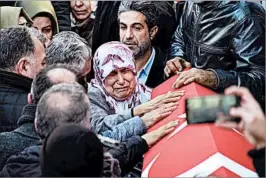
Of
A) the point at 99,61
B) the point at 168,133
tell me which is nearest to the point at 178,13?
the point at 99,61

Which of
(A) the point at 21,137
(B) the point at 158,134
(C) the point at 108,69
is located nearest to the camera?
(A) the point at 21,137

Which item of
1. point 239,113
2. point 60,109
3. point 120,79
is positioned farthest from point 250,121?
point 120,79

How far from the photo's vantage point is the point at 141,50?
3.30m

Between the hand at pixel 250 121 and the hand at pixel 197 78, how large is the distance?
31.3 inches

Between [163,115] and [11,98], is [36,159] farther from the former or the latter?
[163,115]

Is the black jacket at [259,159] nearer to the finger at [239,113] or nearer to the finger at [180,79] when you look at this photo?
the finger at [239,113]

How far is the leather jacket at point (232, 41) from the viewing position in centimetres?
300

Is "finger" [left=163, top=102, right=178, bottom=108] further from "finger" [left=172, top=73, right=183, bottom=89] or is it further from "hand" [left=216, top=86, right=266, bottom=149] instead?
"hand" [left=216, top=86, right=266, bottom=149]

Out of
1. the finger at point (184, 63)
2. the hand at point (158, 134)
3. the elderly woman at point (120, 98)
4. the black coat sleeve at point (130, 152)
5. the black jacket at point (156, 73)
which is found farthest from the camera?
the black jacket at point (156, 73)

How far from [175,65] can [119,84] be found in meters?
0.27

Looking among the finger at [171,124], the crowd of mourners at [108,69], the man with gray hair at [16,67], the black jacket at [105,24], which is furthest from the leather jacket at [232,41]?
the man with gray hair at [16,67]

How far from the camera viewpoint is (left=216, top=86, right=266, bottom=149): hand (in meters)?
2.10

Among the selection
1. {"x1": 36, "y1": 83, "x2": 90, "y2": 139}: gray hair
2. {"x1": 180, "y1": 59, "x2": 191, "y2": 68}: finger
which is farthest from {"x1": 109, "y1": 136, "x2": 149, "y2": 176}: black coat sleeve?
{"x1": 180, "y1": 59, "x2": 191, "y2": 68}: finger

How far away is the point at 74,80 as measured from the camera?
113 inches
